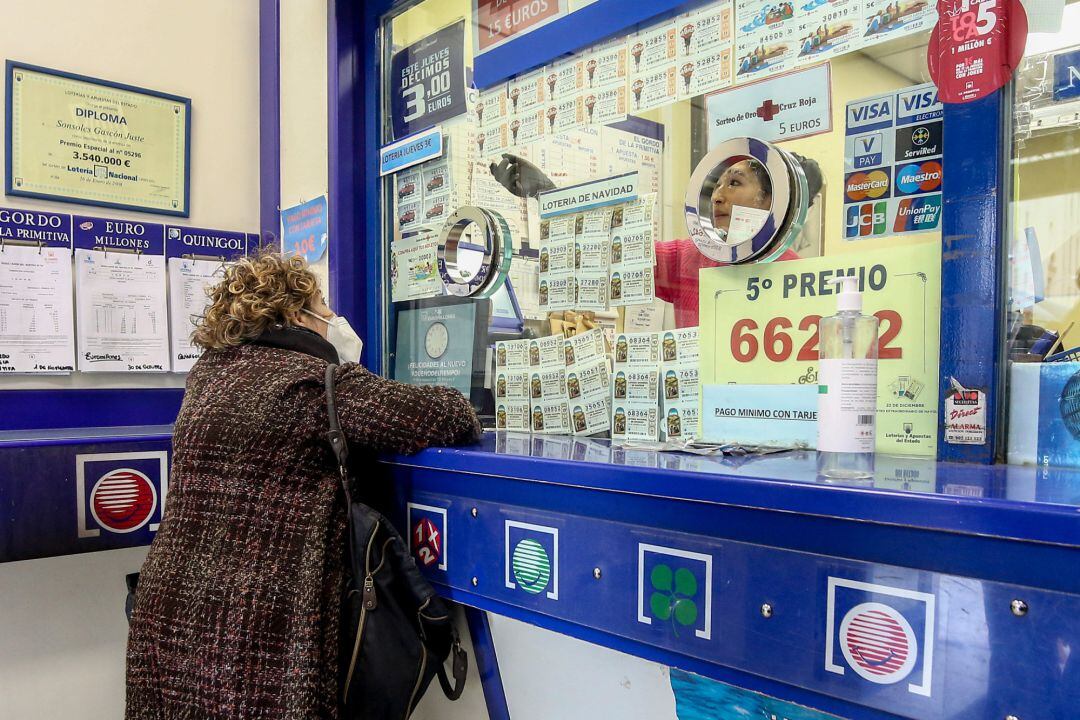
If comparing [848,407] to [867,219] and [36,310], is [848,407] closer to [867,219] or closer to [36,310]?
[867,219]

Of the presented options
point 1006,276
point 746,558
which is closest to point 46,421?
point 746,558

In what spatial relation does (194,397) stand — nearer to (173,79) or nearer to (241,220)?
(241,220)

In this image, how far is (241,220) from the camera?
8.37 ft

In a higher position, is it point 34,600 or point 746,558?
point 746,558

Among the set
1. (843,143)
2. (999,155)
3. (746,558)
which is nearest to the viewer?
(746,558)

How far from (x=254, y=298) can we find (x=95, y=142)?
1.02 meters

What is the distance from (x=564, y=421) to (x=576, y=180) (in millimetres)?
558

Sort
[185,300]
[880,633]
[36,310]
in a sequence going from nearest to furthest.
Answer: [880,633]
[36,310]
[185,300]

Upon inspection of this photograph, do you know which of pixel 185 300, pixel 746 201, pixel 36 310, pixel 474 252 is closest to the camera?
pixel 746 201

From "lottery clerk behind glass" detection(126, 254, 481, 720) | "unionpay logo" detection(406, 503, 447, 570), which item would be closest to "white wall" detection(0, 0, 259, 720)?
"lottery clerk behind glass" detection(126, 254, 481, 720)

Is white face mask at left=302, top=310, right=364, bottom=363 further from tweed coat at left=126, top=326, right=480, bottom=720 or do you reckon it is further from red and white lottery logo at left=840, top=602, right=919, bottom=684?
red and white lottery logo at left=840, top=602, right=919, bottom=684

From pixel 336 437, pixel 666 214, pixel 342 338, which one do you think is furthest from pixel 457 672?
pixel 666 214

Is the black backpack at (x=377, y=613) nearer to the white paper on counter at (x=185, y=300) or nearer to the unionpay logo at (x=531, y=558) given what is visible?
the unionpay logo at (x=531, y=558)

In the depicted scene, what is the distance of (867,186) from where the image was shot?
4.29 feet
